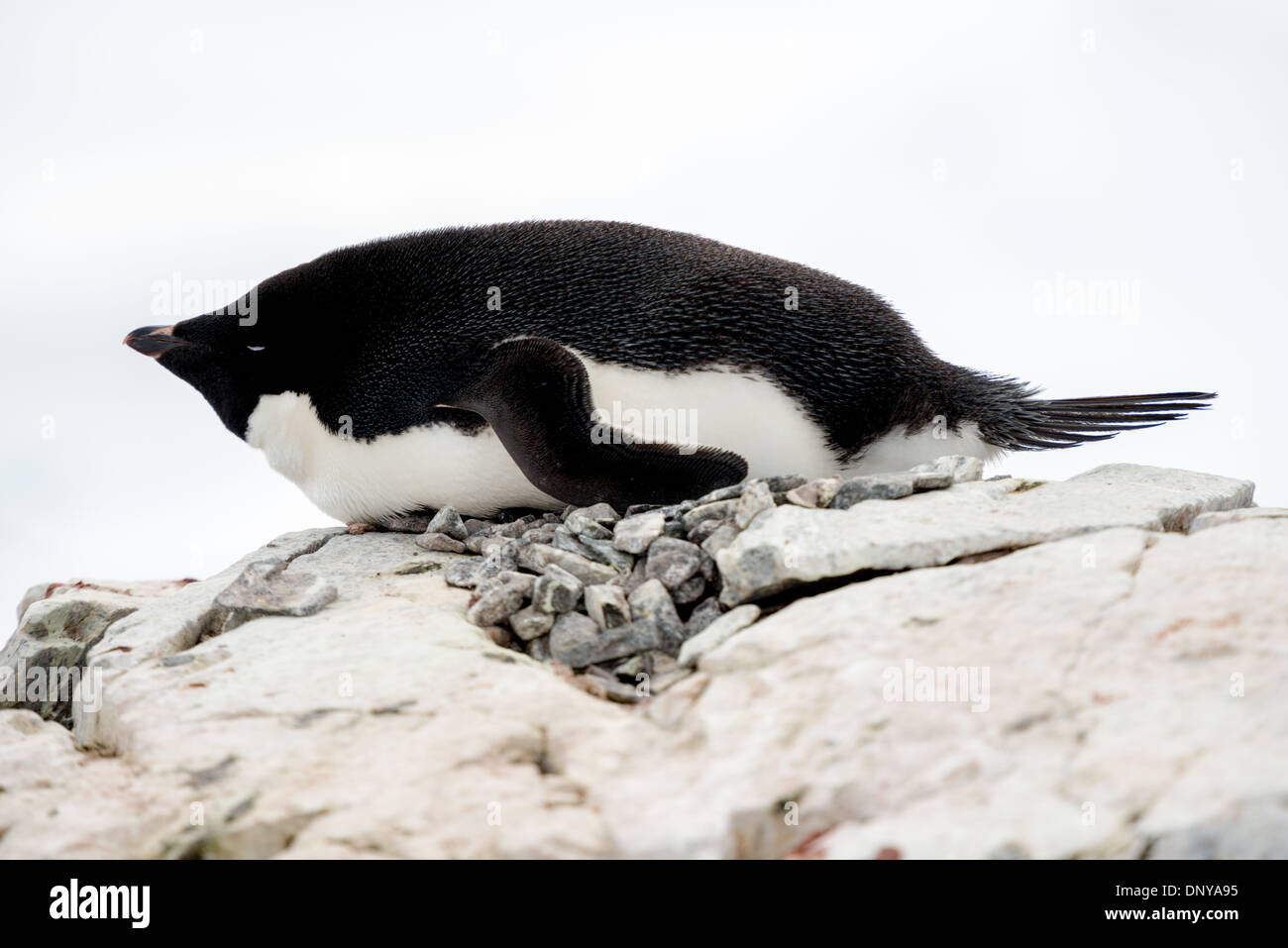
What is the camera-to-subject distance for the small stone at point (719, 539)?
10.1 ft

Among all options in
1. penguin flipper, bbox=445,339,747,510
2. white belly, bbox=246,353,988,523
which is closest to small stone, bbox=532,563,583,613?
penguin flipper, bbox=445,339,747,510

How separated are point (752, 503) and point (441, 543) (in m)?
1.40

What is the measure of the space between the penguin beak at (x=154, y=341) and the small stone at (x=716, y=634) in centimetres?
315

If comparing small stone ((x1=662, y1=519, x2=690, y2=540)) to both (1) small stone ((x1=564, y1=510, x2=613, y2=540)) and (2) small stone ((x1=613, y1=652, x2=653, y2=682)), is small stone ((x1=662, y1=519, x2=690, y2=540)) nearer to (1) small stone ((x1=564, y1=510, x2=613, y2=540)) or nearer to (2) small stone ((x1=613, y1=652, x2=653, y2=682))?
(1) small stone ((x1=564, y1=510, x2=613, y2=540))

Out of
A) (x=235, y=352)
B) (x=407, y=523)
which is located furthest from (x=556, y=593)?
(x=235, y=352)

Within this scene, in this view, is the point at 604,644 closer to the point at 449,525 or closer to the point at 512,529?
the point at 512,529

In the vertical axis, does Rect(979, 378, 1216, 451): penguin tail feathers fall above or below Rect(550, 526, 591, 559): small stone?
above

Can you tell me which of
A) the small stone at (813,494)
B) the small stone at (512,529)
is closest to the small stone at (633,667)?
the small stone at (813,494)

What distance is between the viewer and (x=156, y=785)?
2.27 meters

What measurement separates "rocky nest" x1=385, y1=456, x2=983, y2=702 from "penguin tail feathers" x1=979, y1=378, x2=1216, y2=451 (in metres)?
0.68

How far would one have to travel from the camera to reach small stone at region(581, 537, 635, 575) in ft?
10.5

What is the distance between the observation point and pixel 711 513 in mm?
3254

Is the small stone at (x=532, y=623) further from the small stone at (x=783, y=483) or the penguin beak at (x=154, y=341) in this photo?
the penguin beak at (x=154, y=341)
